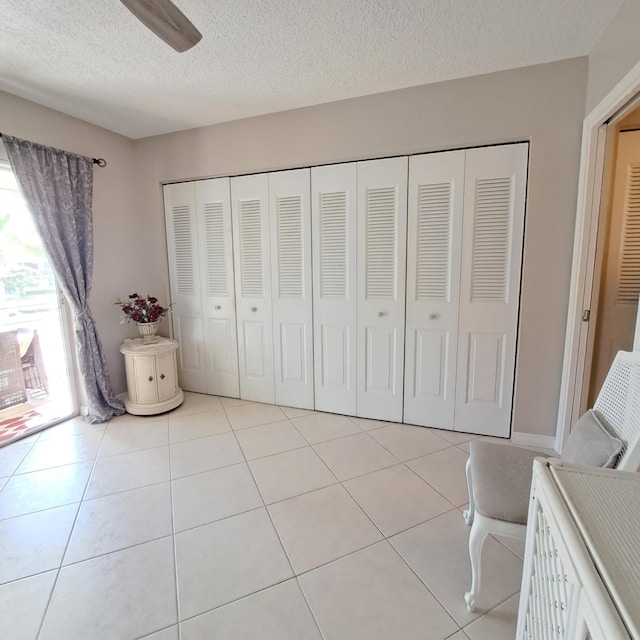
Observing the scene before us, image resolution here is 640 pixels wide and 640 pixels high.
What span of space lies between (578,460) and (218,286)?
2800mm

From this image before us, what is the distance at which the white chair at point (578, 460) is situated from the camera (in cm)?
117

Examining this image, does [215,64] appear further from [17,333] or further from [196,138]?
[17,333]

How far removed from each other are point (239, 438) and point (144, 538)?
0.98 meters

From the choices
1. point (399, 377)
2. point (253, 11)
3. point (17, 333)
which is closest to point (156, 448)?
point (17, 333)

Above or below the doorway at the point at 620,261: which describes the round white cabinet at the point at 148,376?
below

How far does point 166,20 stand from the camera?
1.22 meters

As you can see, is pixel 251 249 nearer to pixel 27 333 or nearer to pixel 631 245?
pixel 27 333

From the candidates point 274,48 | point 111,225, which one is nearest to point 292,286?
point 274,48

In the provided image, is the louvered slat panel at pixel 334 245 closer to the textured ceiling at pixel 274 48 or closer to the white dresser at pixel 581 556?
the textured ceiling at pixel 274 48

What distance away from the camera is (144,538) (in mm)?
1624

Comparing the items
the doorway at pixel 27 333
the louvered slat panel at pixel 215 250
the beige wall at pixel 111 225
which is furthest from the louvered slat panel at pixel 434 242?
the doorway at pixel 27 333

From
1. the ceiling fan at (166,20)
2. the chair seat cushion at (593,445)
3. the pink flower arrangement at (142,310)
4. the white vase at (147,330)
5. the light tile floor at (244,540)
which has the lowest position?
the light tile floor at (244,540)

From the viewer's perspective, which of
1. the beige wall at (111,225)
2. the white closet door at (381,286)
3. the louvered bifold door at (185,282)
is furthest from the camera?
the louvered bifold door at (185,282)

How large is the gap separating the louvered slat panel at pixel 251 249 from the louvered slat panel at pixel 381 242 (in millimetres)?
951
